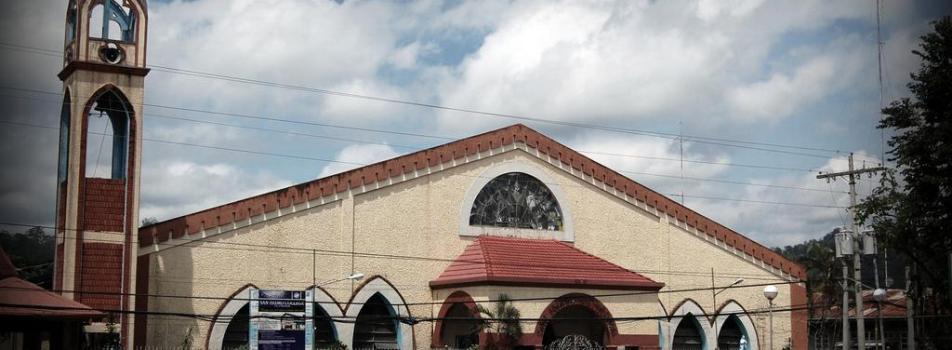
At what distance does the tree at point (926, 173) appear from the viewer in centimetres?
3300

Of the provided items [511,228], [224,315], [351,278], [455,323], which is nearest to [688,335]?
[511,228]

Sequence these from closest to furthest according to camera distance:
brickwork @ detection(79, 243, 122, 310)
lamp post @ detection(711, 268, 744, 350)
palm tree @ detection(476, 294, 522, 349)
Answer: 1. brickwork @ detection(79, 243, 122, 310)
2. palm tree @ detection(476, 294, 522, 349)
3. lamp post @ detection(711, 268, 744, 350)

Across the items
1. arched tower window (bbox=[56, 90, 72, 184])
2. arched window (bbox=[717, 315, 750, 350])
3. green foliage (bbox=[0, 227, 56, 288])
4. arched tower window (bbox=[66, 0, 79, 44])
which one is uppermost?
arched tower window (bbox=[66, 0, 79, 44])

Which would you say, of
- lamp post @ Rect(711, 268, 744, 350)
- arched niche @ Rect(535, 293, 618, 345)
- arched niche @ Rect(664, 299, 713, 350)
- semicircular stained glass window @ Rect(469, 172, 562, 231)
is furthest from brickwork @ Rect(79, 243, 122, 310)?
lamp post @ Rect(711, 268, 744, 350)

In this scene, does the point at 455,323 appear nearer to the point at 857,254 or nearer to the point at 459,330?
the point at 459,330

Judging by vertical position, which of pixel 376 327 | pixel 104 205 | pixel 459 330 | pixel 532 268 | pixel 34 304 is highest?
pixel 104 205

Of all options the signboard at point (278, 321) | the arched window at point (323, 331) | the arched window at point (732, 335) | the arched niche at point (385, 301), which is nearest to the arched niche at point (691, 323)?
the arched window at point (732, 335)

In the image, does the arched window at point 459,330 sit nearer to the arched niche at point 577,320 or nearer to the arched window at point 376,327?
the arched window at point 376,327

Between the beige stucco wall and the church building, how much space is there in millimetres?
60

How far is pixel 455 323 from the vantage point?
4194cm

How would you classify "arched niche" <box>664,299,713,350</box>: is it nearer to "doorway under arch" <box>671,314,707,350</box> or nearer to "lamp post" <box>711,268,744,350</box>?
"doorway under arch" <box>671,314,707,350</box>

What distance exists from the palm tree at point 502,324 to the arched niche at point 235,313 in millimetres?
5350

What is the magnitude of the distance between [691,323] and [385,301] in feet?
48.9

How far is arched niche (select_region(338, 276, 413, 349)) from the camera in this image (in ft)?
129
